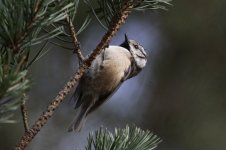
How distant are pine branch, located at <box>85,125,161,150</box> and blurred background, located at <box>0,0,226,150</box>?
266cm

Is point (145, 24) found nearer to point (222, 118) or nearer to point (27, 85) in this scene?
point (222, 118)

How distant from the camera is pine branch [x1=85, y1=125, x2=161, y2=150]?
3.59 feet

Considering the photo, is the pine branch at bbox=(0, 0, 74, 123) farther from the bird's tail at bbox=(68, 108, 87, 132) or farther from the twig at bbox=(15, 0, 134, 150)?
the bird's tail at bbox=(68, 108, 87, 132)

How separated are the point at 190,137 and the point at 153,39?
0.79 metres

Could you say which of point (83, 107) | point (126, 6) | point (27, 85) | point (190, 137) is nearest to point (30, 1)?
point (27, 85)

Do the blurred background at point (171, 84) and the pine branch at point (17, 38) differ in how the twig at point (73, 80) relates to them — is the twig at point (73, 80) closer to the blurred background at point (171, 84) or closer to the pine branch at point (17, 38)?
the pine branch at point (17, 38)

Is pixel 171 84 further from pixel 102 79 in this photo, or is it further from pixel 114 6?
pixel 114 6

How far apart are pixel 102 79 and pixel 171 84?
2.34 m

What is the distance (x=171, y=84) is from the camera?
14.8 feet

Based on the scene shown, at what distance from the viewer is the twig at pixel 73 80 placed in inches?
38.0

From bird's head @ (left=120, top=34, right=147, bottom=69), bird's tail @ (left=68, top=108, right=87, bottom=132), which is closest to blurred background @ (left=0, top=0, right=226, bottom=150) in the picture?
bird's head @ (left=120, top=34, right=147, bottom=69)

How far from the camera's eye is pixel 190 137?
4188mm

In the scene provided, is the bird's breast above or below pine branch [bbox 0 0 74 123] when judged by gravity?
below

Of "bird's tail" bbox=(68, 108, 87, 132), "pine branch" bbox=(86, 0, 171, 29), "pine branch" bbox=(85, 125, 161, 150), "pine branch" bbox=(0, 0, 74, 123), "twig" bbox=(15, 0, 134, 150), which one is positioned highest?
"pine branch" bbox=(0, 0, 74, 123)
